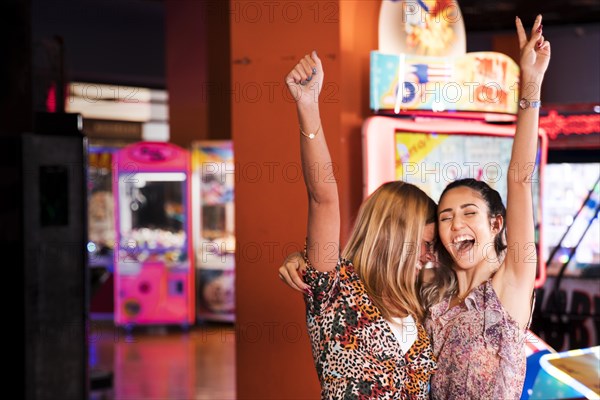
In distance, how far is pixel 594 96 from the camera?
8.45 meters

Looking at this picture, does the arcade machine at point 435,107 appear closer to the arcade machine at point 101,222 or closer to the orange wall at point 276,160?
the orange wall at point 276,160

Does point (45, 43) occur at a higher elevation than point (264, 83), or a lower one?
higher

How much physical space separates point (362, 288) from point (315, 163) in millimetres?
327

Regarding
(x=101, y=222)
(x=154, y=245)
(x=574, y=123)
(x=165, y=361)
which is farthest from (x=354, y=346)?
(x=101, y=222)

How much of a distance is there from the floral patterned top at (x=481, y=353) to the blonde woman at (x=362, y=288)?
7 centimetres

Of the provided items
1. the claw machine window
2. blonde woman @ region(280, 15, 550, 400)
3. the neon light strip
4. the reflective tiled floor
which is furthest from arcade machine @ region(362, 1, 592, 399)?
the claw machine window

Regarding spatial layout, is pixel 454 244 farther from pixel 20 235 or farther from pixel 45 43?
pixel 45 43

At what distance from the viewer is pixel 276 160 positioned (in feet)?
10.9

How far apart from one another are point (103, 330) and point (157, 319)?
86 cm

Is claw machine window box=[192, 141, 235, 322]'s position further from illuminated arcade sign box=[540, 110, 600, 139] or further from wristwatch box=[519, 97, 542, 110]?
wristwatch box=[519, 97, 542, 110]

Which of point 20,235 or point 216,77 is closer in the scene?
point 20,235

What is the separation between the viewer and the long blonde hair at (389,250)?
2.20 metres

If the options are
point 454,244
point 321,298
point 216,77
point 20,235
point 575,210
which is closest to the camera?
point 321,298

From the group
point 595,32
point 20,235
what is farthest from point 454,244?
point 595,32
